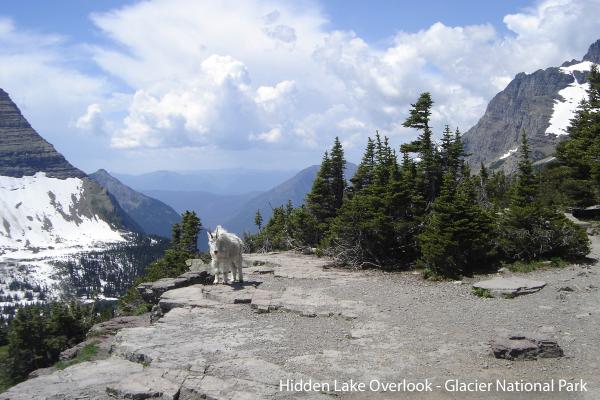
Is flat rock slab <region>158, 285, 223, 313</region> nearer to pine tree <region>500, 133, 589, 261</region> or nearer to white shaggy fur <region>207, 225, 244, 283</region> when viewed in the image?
white shaggy fur <region>207, 225, 244, 283</region>

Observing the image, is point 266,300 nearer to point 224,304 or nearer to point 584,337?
point 224,304

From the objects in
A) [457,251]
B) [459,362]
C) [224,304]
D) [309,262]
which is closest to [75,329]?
[309,262]

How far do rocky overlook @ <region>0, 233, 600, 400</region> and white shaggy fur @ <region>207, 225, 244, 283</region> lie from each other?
3.78 ft

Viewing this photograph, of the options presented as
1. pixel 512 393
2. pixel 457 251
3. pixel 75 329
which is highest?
pixel 457 251

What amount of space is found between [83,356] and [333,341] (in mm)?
7161

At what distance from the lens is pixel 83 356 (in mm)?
13094

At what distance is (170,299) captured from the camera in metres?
16.2

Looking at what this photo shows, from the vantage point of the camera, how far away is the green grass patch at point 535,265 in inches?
731

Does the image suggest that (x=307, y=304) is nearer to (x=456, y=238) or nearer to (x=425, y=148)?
(x=456, y=238)

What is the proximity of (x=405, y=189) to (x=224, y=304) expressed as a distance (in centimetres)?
1152

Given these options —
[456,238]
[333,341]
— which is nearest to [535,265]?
[456,238]

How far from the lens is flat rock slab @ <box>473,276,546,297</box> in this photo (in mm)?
15297

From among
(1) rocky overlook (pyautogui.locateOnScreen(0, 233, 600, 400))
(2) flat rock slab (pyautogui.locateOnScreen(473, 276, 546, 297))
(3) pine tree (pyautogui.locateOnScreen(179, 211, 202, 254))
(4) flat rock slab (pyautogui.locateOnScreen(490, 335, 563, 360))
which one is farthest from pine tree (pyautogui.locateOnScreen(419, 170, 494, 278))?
(3) pine tree (pyautogui.locateOnScreen(179, 211, 202, 254))

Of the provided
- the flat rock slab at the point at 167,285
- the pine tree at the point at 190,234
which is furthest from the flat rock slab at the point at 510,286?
the pine tree at the point at 190,234
